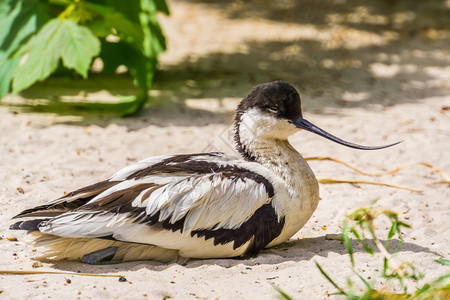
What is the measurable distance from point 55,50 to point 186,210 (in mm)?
3104

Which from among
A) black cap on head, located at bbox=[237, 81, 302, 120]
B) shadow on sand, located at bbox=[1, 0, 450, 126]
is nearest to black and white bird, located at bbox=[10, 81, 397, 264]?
black cap on head, located at bbox=[237, 81, 302, 120]

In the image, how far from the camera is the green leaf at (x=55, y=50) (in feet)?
20.7

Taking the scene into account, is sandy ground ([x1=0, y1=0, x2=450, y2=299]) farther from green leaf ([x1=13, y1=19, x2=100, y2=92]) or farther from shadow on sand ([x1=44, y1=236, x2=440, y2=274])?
green leaf ([x1=13, y1=19, x2=100, y2=92])

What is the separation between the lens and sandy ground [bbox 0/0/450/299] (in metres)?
3.82

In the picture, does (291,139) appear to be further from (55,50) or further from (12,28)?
(12,28)

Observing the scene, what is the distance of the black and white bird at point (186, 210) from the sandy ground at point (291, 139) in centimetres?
11

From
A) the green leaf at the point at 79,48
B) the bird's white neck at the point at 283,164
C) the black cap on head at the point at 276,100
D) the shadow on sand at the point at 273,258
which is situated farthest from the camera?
the green leaf at the point at 79,48

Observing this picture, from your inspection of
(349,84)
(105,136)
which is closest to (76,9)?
(105,136)

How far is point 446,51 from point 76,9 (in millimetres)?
5576

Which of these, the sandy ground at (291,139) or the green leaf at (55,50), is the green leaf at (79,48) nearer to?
the green leaf at (55,50)

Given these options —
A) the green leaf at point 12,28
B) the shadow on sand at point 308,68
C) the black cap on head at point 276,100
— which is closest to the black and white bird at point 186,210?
the black cap on head at point 276,100

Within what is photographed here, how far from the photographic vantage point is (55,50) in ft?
21.0

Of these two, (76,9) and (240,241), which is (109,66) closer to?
(76,9)

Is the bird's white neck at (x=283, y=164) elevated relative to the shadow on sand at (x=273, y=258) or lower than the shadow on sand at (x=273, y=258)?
elevated
